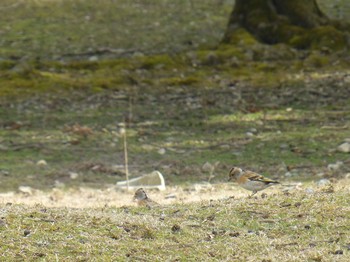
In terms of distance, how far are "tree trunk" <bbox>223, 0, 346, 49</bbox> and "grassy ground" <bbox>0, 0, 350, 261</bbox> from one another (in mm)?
510

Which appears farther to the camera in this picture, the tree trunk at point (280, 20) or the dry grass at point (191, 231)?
the tree trunk at point (280, 20)

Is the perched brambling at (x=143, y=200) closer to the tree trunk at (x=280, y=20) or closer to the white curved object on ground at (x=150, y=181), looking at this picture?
the white curved object on ground at (x=150, y=181)

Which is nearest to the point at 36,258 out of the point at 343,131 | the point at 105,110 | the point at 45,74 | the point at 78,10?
the point at 343,131

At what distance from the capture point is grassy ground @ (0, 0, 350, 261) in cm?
605

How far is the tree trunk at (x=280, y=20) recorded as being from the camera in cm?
1797

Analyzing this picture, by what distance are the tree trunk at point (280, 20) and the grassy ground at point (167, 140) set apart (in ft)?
1.67

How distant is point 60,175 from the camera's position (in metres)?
10.8

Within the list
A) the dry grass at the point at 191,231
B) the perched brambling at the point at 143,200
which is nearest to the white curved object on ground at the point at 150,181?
the perched brambling at the point at 143,200

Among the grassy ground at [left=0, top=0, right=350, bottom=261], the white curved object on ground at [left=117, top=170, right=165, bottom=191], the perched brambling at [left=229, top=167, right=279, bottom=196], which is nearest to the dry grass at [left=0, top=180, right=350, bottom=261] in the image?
the grassy ground at [left=0, top=0, right=350, bottom=261]

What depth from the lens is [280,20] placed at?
1822cm

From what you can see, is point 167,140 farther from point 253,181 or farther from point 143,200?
point 143,200

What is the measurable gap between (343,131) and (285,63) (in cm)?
444

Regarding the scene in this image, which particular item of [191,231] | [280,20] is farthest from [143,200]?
[280,20]

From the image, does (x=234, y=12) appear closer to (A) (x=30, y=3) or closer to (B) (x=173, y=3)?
(B) (x=173, y=3)
